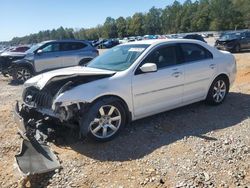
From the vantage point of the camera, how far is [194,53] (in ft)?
22.8

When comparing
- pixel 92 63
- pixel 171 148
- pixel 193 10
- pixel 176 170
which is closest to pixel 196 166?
pixel 176 170

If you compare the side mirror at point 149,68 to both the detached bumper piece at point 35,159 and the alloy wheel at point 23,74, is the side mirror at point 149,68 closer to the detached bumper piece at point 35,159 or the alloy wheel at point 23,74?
the detached bumper piece at point 35,159

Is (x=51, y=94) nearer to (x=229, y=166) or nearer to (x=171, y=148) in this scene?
(x=171, y=148)

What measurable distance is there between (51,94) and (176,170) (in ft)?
7.75

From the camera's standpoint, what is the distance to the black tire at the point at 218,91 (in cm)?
725

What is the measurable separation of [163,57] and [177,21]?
430 ft

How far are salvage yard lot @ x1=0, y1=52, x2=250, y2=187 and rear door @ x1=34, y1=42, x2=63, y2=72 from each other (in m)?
7.08

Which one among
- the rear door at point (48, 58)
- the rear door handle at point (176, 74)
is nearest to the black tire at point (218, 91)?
the rear door handle at point (176, 74)

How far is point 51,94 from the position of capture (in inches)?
217

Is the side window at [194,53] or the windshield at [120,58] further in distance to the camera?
the side window at [194,53]

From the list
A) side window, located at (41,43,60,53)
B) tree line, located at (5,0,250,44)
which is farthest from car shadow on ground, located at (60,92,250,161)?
tree line, located at (5,0,250,44)

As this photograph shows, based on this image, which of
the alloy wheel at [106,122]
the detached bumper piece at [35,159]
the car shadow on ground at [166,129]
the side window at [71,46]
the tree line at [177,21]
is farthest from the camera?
the tree line at [177,21]

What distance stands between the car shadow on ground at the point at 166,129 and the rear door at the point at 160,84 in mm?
299

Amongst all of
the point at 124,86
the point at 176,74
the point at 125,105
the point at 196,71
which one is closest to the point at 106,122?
the point at 125,105
